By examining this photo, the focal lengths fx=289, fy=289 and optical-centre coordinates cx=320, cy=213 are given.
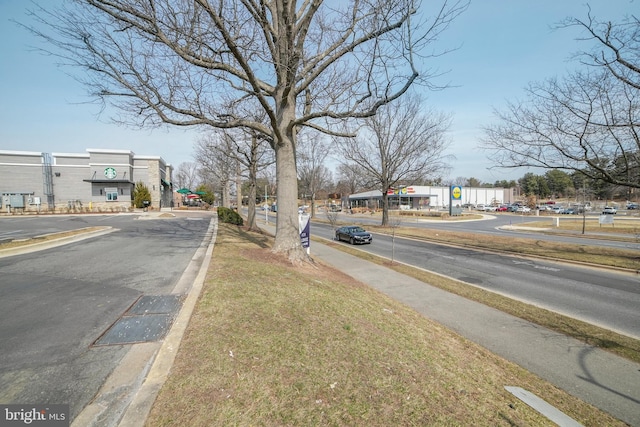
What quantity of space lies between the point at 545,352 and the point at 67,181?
51.9 m

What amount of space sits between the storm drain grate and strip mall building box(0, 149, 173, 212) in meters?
42.3

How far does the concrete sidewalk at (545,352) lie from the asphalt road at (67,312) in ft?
18.7

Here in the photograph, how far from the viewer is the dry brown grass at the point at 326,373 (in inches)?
97.7

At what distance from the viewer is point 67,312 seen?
14.4ft

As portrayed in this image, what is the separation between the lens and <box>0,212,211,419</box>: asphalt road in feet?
8.84

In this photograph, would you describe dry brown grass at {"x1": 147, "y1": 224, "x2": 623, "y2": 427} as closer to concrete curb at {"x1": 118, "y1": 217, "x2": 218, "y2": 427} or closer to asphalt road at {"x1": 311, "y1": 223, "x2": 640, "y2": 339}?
concrete curb at {"x1": 118, "y1": 217, "x2": 218, "y2": 427}

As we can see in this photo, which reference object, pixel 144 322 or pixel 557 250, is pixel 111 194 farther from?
pixel 557 250

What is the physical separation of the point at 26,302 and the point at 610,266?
1772cm

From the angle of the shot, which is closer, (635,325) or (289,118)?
(635,325)

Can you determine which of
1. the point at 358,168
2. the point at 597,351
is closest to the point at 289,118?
the point at 597,351

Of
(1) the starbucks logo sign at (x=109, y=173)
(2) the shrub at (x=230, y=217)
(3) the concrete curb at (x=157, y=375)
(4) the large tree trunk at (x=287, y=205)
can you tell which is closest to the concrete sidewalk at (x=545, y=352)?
(4) the large tree trunk at (x=287, y=205)

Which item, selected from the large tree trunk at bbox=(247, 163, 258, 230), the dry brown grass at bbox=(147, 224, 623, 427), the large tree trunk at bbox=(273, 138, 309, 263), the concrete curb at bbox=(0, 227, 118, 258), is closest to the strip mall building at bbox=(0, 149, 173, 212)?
the large tree trunk at bbox=(247, 163, 258, 230)

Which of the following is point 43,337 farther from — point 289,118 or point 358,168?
point 358,168

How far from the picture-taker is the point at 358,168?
3019 cm
